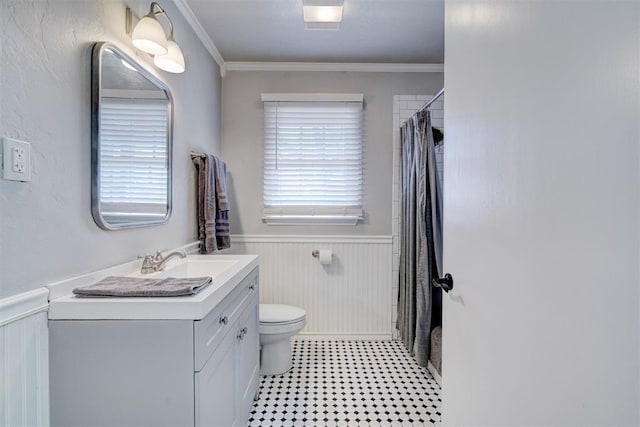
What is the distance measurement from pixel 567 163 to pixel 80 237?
1449 mm

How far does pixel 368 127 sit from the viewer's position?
265 centimetres

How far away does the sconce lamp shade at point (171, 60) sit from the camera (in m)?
1.49

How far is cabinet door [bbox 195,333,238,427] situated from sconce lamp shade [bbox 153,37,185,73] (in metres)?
1.34

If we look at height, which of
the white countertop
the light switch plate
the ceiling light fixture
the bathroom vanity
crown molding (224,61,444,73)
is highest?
crown molding (224,61,444,73)

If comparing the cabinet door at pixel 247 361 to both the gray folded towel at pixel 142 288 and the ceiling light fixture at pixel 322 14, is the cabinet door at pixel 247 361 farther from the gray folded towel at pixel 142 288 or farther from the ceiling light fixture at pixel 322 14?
the ceiling light fixture at pixel 322 14

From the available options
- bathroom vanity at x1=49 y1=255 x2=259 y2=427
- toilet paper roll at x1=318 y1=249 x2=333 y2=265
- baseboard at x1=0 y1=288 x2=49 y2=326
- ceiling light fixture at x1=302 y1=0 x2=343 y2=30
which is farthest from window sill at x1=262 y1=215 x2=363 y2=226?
baseboard at x1=0 y1=288 x2=49 y2=326

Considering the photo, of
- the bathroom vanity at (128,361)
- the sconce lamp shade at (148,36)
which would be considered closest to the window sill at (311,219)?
the sconce lamp shade at (148,36)

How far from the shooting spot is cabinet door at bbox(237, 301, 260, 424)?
147 cm

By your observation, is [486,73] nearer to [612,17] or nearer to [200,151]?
[612,17]

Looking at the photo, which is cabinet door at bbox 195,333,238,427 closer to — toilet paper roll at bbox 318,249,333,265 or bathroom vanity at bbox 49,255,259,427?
bathroom vanity at bbox 49,255,259,427

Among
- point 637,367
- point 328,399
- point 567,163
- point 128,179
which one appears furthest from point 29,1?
point 328,399

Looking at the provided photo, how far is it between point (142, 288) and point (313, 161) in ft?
5.99

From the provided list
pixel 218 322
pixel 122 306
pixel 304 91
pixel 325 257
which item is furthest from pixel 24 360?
pixel 304 91

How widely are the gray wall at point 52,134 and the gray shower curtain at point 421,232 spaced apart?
173cm
